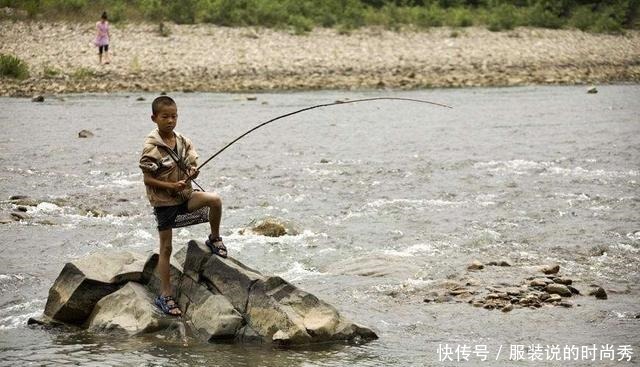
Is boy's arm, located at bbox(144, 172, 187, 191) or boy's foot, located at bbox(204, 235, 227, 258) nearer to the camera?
boy's arm, located at bbox(144, 172, 187, 191)

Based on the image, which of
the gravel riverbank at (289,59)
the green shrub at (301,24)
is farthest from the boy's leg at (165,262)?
→ the green shrub at (301,24)

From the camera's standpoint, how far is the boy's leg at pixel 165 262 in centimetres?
845

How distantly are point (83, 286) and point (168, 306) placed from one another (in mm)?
826

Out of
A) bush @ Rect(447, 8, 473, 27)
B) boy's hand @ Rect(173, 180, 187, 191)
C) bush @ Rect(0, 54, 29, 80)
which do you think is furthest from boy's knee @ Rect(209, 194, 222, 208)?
bush @ Rect(447, 8, 473, 27)

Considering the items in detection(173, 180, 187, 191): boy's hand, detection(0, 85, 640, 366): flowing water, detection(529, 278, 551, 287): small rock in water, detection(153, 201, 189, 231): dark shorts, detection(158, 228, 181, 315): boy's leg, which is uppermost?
detection(173, 180, 187, 191): boy's hand

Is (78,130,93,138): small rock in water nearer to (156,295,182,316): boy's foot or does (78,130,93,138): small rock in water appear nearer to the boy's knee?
(156,295,182,316): boy's foot

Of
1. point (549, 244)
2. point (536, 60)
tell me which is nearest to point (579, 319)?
point (549, 244)

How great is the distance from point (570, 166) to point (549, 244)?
6.36 meters

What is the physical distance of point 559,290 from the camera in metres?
9.66

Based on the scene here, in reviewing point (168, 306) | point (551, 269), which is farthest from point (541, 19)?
point (168, 306)

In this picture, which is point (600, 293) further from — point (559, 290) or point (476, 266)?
point (476, 266)

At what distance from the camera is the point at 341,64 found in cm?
3603

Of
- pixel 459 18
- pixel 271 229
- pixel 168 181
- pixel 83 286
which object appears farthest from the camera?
pixel 459 18

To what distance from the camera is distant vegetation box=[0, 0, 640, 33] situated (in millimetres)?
39781
